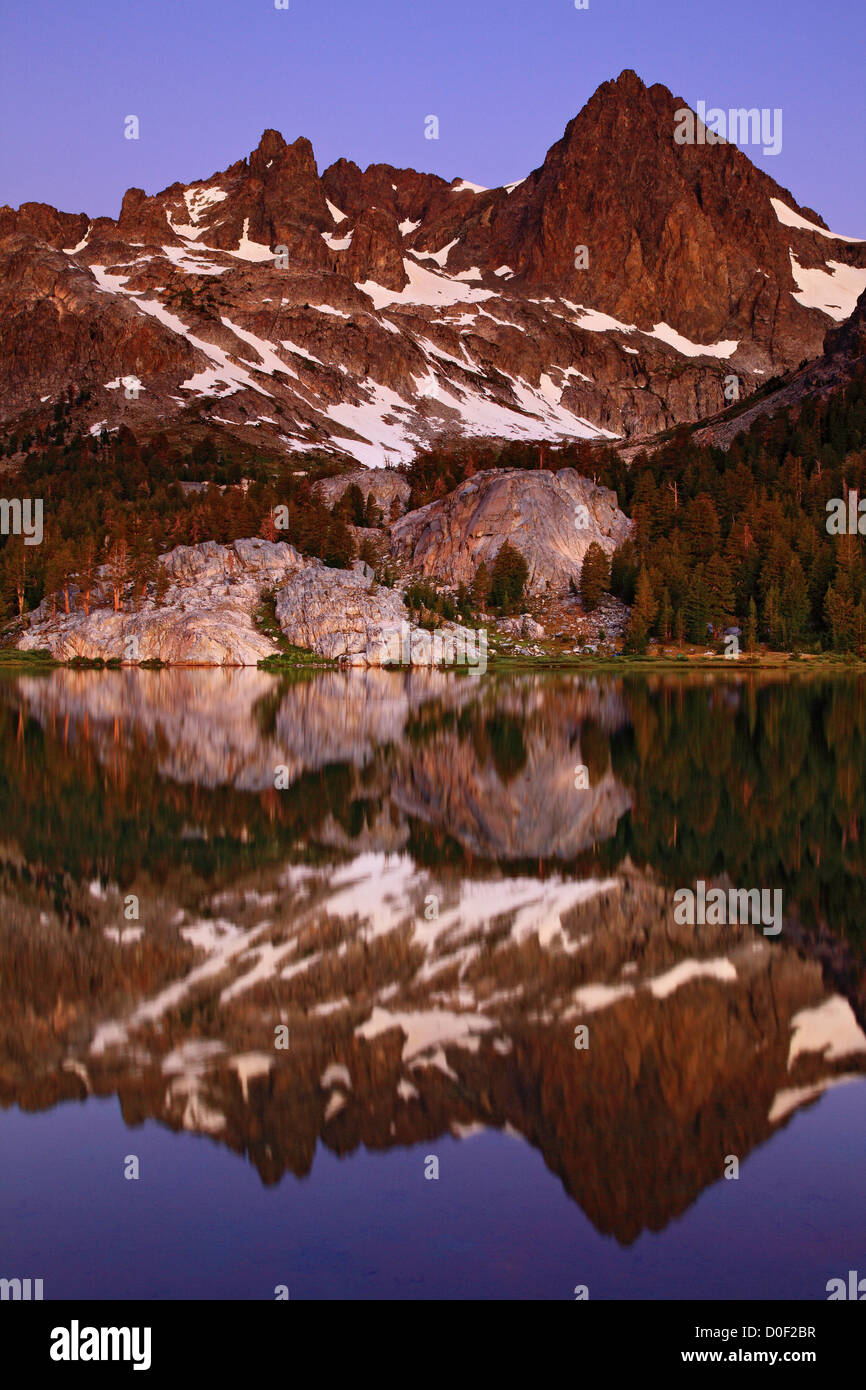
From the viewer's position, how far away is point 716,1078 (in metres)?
10.7

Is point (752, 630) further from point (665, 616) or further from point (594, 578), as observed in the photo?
point (594, 578)

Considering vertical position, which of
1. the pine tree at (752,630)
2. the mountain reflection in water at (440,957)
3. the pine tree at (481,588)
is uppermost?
the pine tree at (481,588)

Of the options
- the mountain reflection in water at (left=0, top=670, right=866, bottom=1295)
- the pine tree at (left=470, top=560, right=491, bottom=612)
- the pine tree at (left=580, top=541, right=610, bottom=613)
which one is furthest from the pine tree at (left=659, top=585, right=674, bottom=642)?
the mountain reflection in water at (left=0, top=670, right=866, bottom=1295)

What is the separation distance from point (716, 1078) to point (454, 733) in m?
34.0

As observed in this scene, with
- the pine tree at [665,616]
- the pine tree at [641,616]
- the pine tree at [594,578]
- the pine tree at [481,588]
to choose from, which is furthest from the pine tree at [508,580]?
the pine tree at [665,616]

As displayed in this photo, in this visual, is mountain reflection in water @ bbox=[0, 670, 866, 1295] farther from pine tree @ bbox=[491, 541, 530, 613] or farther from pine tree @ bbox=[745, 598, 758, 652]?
pine tree @ bbox=[491, 541, 530, 613]

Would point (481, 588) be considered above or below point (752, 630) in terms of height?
above

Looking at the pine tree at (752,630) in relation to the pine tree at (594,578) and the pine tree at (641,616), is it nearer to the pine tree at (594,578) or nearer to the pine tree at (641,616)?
the pine tree at (641,616)

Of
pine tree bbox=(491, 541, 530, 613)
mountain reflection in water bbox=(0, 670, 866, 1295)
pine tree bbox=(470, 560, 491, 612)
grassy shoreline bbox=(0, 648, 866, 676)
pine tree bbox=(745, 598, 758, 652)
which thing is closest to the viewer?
mountain reflection in water bbox=(0, 670, 866, 1295)

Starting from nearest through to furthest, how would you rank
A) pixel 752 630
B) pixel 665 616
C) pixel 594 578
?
1. pixel 752 630
2. pixel 665 616
3. pixel 594 578

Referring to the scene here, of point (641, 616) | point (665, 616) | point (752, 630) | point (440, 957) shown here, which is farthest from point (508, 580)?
point (440, 957)
